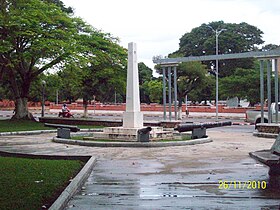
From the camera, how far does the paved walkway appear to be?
684 centimetres

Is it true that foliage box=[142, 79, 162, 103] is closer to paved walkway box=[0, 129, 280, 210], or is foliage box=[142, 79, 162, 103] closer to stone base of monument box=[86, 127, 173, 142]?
stone base of monument box=[86, 127, 173, 142]

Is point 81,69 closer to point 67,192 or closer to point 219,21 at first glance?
point 67,192

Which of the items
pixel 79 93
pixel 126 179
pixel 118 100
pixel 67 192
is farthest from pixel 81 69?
pixel 118 100

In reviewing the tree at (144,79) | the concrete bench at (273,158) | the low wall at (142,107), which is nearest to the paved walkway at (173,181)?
the concrete bench at (273,158)

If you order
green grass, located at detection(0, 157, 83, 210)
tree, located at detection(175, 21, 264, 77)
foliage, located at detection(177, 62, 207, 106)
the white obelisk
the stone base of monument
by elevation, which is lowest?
green grass, located at detection(0, 157, 83, 210)

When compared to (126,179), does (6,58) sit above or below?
above

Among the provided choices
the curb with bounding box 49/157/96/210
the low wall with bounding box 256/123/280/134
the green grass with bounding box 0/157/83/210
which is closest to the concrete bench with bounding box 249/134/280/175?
the curb with bounding box 49/157/96/210

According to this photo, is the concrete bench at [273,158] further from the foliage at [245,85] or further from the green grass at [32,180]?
the foliage at [245,85]

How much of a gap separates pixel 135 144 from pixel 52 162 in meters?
5.03

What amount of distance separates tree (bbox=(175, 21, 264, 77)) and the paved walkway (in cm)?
4556

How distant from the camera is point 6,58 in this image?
2595 cm
